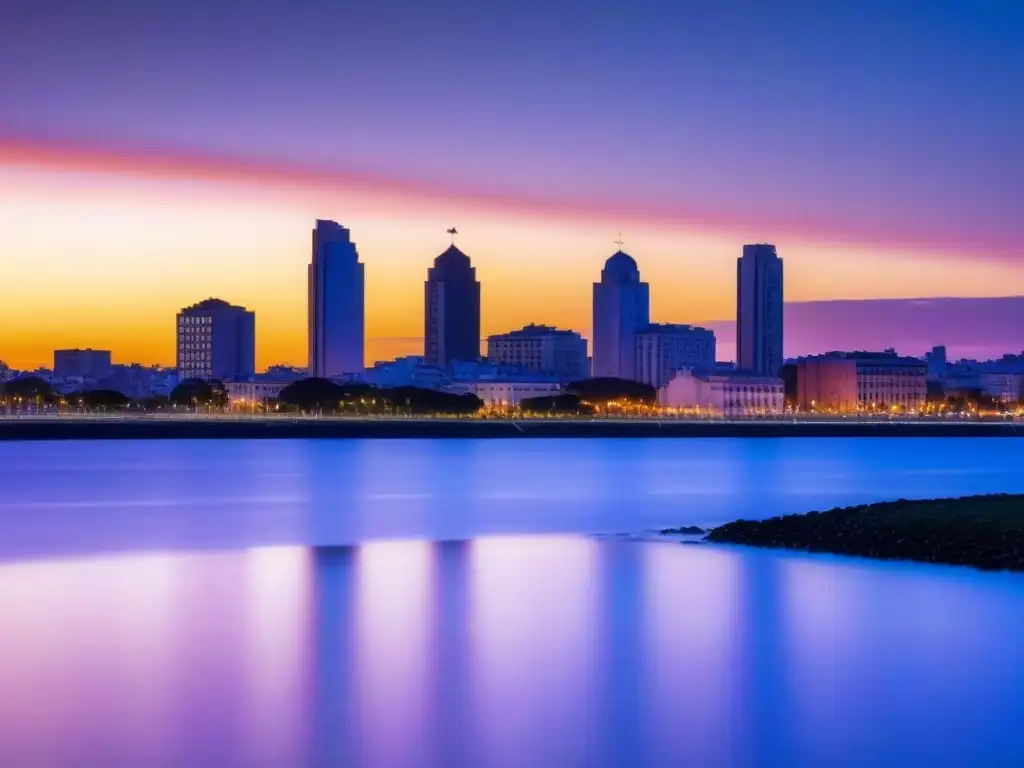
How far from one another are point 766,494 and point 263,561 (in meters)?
31.3

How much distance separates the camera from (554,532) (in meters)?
37.2

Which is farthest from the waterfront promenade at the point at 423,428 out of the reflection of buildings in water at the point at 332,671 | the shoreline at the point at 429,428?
the reflection of buildings in water at the point at 332,671

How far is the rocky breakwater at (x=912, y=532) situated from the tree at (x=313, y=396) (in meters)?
142

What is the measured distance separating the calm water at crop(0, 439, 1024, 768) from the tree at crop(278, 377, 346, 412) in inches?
5209

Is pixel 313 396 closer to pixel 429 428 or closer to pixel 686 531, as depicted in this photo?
pixel 429 428

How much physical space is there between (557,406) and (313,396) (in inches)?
1089

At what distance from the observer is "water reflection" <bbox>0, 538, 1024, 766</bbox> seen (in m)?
12.9

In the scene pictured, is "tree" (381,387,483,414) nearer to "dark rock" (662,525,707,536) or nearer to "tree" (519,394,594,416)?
"tree" (519,394,594,416)

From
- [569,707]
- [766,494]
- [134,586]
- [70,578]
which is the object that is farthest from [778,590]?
[766,494]

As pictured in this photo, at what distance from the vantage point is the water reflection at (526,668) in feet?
42.3

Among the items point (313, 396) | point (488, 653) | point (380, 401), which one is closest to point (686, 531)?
point (488, 653)

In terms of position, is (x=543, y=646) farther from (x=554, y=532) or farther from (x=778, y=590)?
(x=554, y=532)

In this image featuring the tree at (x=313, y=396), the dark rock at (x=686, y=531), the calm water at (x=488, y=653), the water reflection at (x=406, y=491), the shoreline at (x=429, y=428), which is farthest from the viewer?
the tree at (x=313, y=396)

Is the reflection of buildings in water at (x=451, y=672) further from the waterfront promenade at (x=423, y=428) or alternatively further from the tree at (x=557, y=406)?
the tree at (x=557, y=406)
